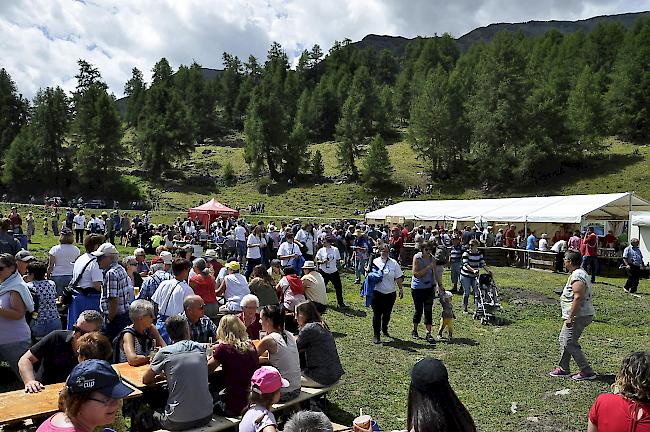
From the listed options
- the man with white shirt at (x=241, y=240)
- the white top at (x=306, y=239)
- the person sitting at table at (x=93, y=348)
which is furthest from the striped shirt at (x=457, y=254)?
the person sitting at table at (x=93, y=348)

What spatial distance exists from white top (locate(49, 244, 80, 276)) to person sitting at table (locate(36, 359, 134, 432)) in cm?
635

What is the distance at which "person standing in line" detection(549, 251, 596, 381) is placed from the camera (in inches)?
250

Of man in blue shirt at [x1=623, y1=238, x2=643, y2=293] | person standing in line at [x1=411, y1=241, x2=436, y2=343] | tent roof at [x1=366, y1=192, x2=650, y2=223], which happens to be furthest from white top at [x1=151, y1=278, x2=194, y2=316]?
tent roof at [x1=366, y1=192, x2=650, y2=223]

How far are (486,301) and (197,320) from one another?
6839 mm

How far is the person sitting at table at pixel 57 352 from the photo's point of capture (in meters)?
4.28

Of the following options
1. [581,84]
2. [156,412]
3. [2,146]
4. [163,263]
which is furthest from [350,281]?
[2,146]

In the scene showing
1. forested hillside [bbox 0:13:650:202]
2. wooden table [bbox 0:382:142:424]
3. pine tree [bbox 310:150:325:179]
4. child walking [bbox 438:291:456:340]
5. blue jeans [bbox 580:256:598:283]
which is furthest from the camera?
pine tree [bbox 310:150:325:179]

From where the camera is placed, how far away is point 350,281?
15195 mm

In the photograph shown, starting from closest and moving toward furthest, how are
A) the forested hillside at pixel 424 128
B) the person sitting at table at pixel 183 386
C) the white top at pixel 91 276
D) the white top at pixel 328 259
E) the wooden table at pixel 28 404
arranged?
the wooden table at pixel 28 404 → the person sitting at table at pixel 183 386 → the white top at pixel 91 276 → the white top at pixel 328 259 → the forested hillside at pixel 424 128

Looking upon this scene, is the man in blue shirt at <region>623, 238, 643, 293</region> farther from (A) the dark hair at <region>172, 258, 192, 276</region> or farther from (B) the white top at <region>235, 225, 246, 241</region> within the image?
(A) the dark hair at <region>172, 258, 192, 276</region>

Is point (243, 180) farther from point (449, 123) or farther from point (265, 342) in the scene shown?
point (265, 342)

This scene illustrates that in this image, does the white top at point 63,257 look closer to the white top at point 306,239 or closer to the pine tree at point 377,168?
the white top at point 306,239

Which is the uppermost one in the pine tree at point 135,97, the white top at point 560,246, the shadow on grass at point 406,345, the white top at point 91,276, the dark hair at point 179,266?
the pine tree at point 135,97

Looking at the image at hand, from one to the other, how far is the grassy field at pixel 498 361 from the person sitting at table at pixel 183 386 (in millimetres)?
1907
